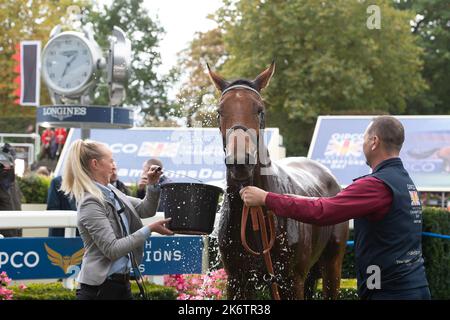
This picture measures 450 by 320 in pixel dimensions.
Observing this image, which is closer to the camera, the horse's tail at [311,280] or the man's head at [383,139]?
the man's head at [383,139]

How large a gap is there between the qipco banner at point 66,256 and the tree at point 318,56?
25.4 m

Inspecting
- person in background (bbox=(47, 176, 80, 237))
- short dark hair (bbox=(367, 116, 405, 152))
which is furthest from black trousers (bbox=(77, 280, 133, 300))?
person in background (bbox=(47, 176, 80, 237))

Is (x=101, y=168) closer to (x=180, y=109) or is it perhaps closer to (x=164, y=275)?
(x=180, y=109)

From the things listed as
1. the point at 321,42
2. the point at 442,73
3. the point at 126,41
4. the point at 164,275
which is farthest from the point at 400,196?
the point at 442,73

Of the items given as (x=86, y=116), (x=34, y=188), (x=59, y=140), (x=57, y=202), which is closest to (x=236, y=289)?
(x=57, y=202)

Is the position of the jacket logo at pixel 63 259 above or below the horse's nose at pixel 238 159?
below

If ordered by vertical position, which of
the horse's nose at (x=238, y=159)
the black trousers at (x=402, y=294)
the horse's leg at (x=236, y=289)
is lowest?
the horse's leg at (x=236, y=289)

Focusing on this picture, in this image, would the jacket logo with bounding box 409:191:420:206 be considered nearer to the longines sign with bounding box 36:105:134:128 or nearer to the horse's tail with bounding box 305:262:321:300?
the horse's tail with bounding box 305:262:321:300

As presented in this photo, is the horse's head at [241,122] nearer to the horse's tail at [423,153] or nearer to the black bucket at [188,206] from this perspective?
the black bucket at [188,206]

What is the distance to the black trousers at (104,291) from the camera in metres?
4.53

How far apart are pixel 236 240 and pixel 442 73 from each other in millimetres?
37421

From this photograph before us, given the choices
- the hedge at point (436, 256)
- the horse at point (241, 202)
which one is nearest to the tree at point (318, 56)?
the hedge at point (436, 256)

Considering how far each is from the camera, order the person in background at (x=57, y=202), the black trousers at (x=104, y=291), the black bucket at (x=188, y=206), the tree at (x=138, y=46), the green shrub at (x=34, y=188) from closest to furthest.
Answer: the black trousers at (x=104, y=291) < the black bucket at (x=188, y=206) < the person in background at (x=57, y=202) < the green shrub at (x=34, y=188) < the tree at (x=138, y=46)

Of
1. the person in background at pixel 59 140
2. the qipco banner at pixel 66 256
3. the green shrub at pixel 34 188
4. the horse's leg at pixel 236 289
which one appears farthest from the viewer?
the person in background at pixel 59 140
